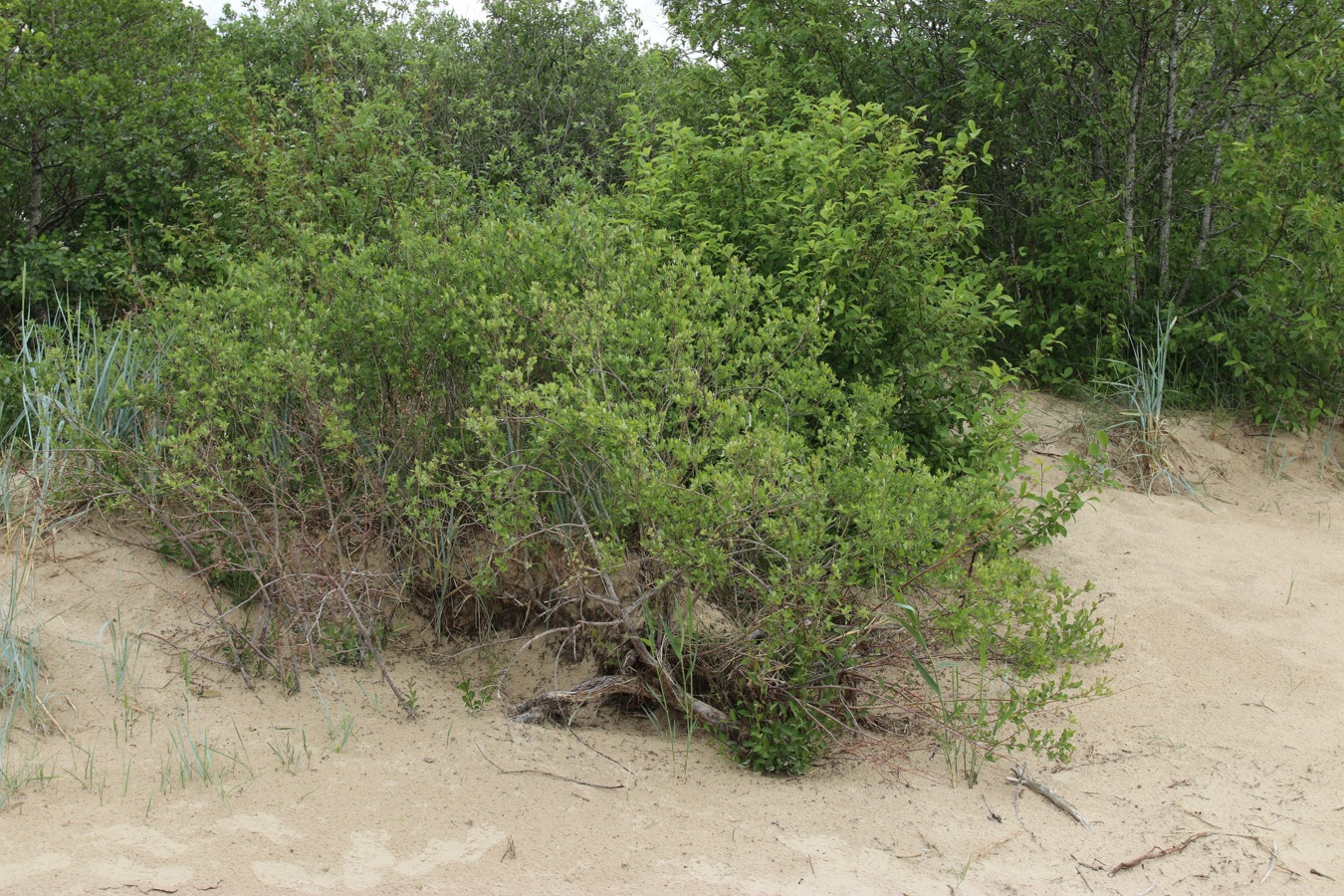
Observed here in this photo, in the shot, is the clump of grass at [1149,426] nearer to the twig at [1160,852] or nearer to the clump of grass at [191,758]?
the twig at [1160,852]

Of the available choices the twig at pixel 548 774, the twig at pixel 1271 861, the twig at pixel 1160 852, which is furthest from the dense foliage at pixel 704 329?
the twig at pixel 1271 861

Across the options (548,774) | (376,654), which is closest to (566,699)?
(548,774)

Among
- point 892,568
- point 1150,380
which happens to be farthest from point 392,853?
point 1150,380

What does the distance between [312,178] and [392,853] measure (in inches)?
154

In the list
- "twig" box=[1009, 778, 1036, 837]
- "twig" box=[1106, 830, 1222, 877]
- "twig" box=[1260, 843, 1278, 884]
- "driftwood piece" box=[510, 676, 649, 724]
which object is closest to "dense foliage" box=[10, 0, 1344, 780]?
"driftwood piece" box=[510, 676, 649, 724]

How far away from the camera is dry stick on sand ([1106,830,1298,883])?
3.30 m

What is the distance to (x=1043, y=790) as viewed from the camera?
12.0 feet

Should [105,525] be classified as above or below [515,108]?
below

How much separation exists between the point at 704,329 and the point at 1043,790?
6.05ft

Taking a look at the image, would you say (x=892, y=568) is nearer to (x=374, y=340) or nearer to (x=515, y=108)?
(x=374, y=340)

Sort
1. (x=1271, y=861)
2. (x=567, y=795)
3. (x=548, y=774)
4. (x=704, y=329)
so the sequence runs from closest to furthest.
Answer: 1. (x=1271, y=861)
2. (x=567, y=795)
3. (x=548, y=774)
4. (x=704, y=329)

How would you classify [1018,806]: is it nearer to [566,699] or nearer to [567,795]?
[567,795]

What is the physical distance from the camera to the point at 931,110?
7.16 meters

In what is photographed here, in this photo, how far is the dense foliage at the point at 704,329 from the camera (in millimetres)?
3779
